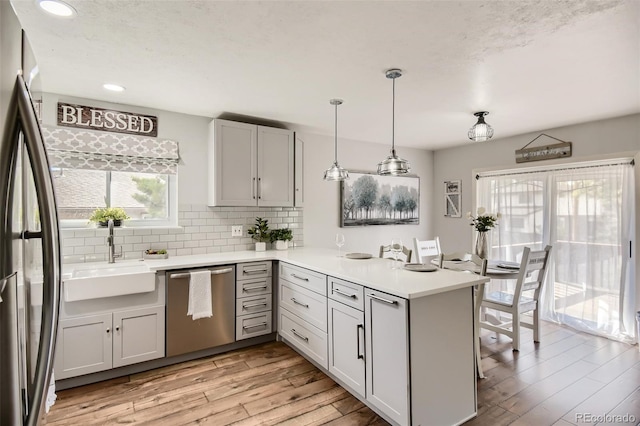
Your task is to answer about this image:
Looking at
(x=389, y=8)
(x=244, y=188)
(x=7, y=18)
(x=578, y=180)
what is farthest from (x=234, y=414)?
(x=578, y=180)

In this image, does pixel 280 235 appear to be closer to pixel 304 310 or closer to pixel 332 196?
pixel 332 196

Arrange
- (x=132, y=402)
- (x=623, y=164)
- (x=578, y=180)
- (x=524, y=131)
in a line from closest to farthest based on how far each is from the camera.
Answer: (x=132, y=402) → (x=623, y=164) → (x=578, y=180) → (x=524, y=131)

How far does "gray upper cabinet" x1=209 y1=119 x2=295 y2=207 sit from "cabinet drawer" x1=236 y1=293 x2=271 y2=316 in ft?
3.22

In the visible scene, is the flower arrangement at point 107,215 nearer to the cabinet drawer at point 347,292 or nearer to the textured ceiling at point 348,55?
the textured ceiling at point 348,55

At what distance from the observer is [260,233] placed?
3889 mm

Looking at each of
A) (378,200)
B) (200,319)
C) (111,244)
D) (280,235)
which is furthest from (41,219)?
(378,200)

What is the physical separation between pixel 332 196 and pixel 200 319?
2287 mm

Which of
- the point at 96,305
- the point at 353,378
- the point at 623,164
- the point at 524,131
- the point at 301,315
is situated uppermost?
the point at 524,131

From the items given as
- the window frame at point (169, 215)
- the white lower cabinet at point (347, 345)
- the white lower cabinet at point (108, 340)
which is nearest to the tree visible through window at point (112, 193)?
the window frame at point (169, 215)

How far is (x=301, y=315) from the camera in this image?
2.96 metres

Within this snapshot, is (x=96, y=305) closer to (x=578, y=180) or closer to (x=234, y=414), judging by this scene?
(x=234, y=414)

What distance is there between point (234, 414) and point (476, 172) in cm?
433

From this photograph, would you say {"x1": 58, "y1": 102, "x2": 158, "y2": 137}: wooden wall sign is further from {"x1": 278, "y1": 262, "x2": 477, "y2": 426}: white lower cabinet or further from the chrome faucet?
{"x1": 278, "y1": 262, "x2": 477, "y2": 426}: white lower cabinet

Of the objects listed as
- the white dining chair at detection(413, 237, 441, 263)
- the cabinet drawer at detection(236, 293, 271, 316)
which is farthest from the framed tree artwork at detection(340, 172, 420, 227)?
the cabinet drawer at detection(236, 293, 271, 316)
